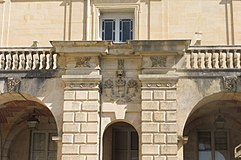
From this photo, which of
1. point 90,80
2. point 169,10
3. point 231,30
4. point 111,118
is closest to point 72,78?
point 90,80

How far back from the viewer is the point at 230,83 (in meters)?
13.3

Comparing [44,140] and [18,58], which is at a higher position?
[18,58]

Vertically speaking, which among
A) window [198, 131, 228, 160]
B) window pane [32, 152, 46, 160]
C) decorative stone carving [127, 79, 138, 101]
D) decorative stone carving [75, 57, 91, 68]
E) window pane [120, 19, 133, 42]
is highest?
window pane [120, 19, 133, 42]

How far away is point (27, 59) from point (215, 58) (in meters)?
5.13

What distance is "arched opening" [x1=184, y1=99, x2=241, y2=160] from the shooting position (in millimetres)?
15852

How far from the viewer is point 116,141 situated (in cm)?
1591

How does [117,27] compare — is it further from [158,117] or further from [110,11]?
[158,117]

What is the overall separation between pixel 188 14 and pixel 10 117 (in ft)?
21.8

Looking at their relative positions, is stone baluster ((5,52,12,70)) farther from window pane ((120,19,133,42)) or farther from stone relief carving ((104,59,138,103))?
window pane ((120,19,133,42))

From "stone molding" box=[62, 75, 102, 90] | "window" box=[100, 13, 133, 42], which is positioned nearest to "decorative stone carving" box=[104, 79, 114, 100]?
"stone molding" box=[62, 75, 102, 90]

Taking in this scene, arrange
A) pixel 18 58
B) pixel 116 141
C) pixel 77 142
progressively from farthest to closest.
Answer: pixel 116 141 < pixel 18 58 < pixel 77 142

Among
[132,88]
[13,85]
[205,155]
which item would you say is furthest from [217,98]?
[13,85]

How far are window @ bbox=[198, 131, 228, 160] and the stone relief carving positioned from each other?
12.4 feet

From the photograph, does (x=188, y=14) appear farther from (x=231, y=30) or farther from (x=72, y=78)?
(x=72, y=78)
